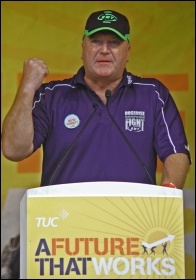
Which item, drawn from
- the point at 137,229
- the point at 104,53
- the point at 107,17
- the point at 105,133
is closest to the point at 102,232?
the point at 137,229

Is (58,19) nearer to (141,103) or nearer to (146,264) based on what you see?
(141,103)

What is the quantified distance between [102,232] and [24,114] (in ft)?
2.89

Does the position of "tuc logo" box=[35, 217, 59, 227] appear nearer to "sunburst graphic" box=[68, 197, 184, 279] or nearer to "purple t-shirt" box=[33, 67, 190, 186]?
"sunburst graphic" box=[68, 197, 184, 279]

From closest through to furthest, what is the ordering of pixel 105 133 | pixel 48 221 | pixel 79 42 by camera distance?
1. pixel 48 221
2. pixel 105 133
3. pixel 79 42

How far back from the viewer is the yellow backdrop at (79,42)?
16.8ft

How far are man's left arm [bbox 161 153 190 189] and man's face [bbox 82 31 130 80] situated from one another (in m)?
0.43

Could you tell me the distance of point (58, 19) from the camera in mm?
5211

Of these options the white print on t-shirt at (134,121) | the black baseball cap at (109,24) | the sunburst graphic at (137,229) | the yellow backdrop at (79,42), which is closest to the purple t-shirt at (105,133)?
the white print on t-shirt at (134,121)

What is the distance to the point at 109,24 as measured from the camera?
3467 mm

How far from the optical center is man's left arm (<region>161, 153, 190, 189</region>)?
10.6 feet

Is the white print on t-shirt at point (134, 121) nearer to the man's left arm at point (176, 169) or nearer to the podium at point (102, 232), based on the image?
the man's left arm at point (176, 169)

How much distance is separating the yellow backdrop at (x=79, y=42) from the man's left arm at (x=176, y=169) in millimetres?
1752

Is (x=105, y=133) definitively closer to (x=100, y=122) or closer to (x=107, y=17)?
(x=100, y=122)

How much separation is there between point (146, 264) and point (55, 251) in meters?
0.26
